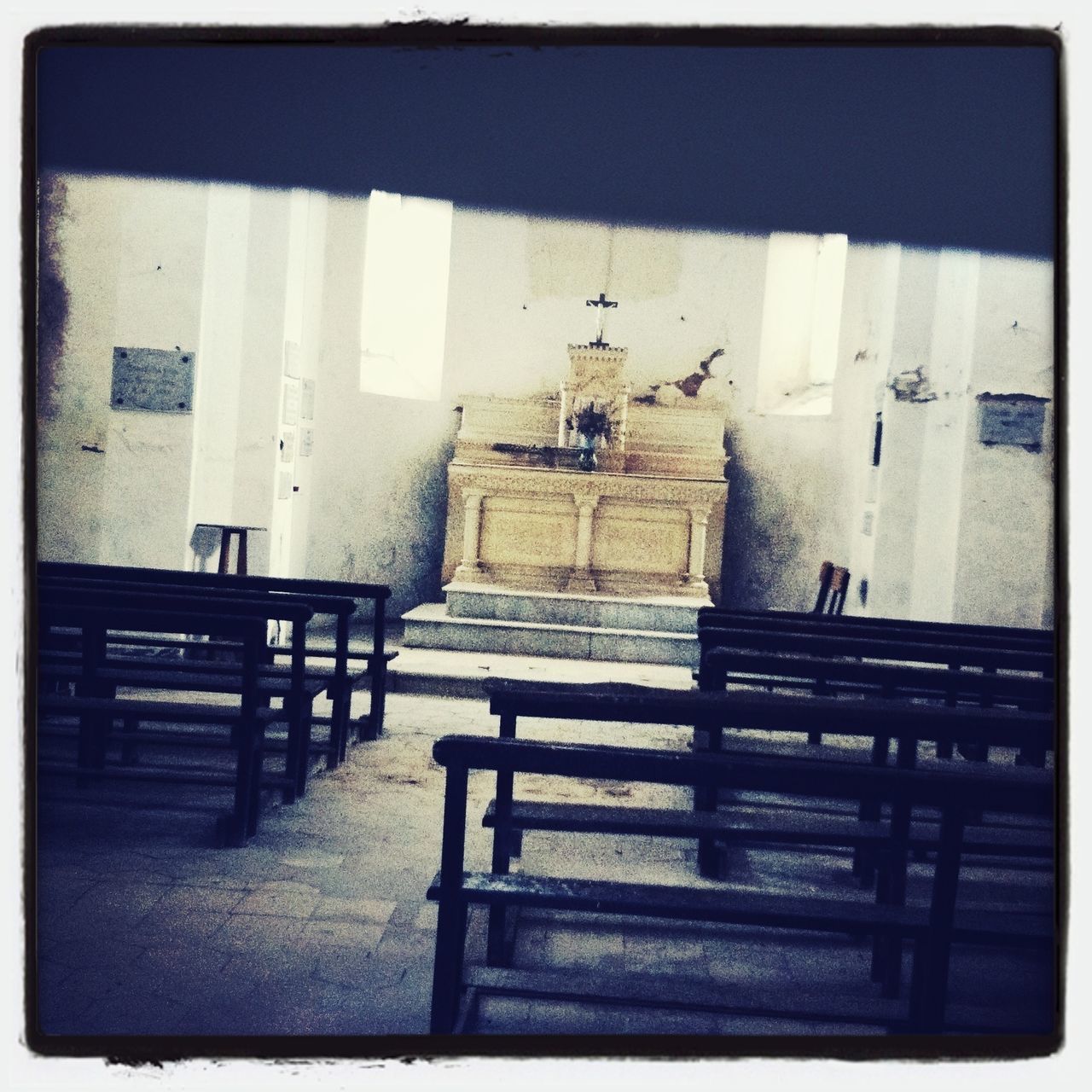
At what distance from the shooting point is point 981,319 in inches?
225

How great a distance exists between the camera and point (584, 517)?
275 inches

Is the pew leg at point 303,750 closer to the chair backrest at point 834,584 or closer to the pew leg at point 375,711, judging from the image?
the pew leg at point 375,711

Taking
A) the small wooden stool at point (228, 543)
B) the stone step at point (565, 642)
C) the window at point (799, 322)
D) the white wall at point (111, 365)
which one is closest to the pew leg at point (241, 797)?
the white wall at point (111, 365)

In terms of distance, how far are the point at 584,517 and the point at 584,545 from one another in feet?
0.62

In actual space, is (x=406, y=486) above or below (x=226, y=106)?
below

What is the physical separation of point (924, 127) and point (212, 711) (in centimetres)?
246

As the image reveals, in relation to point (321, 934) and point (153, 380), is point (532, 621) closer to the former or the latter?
point (153, 380)

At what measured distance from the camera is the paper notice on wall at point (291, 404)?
667 cm

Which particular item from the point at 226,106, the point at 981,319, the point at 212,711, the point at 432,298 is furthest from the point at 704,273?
the point at 226,106

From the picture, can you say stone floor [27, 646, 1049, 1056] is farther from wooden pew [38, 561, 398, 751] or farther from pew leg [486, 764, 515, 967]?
wooden pew [38, 561, 398, 751]

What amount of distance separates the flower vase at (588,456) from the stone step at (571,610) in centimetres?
101

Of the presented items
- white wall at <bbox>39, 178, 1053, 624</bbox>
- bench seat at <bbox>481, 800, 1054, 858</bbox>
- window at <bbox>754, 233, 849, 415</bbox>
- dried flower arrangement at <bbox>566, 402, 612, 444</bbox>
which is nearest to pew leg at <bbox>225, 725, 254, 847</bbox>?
bench seat at <bbox>481, 800, 1054, 858</bbox>

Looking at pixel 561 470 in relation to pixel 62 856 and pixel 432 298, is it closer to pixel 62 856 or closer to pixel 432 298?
pixel 432 298

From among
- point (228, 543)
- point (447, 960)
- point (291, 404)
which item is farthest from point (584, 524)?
point (447, 960)
